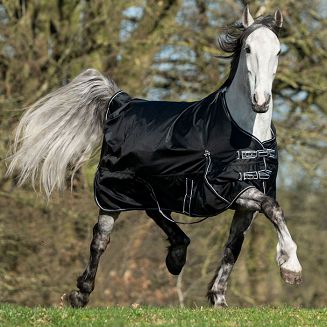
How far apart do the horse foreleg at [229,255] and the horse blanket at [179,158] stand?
1.43 feet

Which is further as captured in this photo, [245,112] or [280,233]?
[245,112]

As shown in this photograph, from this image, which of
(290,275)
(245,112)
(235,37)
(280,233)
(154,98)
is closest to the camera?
(290,275)

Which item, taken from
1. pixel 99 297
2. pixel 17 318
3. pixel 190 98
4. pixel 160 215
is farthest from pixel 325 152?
pixel 17 318

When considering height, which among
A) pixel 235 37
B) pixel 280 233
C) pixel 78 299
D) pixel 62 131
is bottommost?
pixel 78 299

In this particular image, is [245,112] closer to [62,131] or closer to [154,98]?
[62,131]

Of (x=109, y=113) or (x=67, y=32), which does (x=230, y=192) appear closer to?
(x=109, y=113)

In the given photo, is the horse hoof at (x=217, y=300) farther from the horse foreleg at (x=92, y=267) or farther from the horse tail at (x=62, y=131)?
the horse tail at (x=62, y=131)

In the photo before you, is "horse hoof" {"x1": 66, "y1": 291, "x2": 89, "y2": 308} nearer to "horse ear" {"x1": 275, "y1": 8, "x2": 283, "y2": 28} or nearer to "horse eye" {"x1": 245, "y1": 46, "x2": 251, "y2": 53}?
"horse eye" {"x1": 245, "y1": 46, "x2": 251, "y2": 53}

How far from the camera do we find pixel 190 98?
16547 millimetres

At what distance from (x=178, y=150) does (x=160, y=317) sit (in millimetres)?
1721

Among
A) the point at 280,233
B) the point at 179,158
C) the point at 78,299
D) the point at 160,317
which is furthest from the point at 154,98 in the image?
the point at 160,317

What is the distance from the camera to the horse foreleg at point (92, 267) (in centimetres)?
872

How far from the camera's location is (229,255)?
27.8 ft

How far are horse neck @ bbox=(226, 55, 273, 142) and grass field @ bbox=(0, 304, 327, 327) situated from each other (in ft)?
4.84
